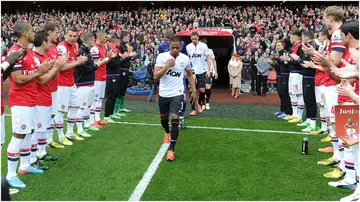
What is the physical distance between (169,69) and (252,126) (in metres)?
3.73

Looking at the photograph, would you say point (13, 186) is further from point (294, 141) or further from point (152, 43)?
point (152, 43)

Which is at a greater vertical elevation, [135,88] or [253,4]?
[253,4]

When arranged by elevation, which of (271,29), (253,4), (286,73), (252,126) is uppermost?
(253,4)

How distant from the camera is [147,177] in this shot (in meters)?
5.59

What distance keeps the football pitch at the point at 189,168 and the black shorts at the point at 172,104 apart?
0.83 m

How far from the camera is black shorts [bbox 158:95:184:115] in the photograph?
6.76 m

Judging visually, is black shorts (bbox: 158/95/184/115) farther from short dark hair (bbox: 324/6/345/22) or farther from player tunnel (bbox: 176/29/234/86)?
player tunnel (bbox: 176/29/234/86)

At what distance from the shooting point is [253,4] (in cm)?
2844

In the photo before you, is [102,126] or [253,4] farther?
[253,4]

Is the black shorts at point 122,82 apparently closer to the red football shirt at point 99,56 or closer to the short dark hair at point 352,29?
the red football shirt at point 99,56

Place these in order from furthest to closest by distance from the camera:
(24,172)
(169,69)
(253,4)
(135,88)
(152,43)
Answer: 1. (253,4)
2. (152,43)
3. (135,88)
4. (169,69)
5. (24,172)

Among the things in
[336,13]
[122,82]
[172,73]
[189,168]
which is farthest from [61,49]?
[336,13]

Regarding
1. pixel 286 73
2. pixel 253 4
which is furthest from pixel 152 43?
pixel 253 4

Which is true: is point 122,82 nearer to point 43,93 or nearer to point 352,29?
point 43,93
